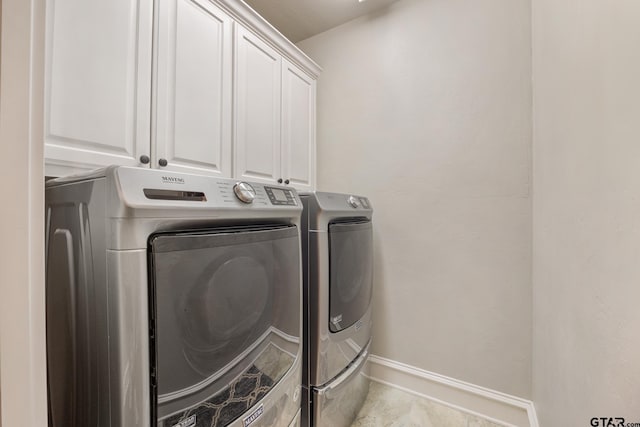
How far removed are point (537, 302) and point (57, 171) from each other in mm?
2137

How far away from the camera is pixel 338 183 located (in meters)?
2.16

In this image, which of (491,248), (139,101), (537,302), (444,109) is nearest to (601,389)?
(537,302)

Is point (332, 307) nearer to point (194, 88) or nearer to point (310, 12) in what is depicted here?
point (194, 88)

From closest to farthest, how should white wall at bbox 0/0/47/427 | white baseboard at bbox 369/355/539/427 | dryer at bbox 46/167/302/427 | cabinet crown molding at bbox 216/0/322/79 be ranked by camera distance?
white wall at bbox 0/0/47/427
dryer at bbox 46/167/302/427
cabinet crown molding at bbox 216/0/322/79
white baseboard at bbox 369/355/539/427

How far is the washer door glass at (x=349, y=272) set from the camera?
49.3 inches

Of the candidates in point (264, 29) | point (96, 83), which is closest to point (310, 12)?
point (264, 29)

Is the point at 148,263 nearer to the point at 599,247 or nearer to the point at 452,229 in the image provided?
the point at 599,247

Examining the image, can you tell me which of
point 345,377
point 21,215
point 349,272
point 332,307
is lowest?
point 345,377

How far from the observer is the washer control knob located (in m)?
0.78

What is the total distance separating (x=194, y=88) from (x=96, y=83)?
38 cm

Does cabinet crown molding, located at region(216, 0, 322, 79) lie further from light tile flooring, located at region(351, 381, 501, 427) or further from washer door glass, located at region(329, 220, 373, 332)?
light tile flooring, located at region(351, 381, 501, 427)

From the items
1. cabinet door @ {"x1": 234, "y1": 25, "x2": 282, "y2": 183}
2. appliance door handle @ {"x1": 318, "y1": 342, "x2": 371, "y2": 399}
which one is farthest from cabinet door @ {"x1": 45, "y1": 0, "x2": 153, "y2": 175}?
appliance door handle @ {"x1": 318, "y1": 342, "x2": 371, "y2": 399}

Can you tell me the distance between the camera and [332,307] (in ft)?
4.05

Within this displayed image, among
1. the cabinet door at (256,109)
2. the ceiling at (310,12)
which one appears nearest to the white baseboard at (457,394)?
the cabinet door at (256,109)
